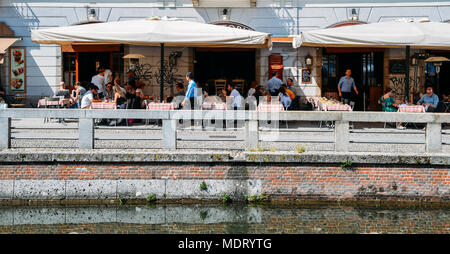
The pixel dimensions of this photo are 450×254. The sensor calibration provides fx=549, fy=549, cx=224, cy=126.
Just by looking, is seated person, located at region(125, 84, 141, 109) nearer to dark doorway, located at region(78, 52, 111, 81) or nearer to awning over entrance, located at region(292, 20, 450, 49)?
dark doorway, located at region(78, 52, 111, 81)

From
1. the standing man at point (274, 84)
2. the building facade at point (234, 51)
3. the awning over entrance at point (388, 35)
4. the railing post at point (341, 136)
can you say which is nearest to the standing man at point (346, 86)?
the building facade at point (234, 51)

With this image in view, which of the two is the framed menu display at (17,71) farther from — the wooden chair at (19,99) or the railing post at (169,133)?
the railing post at (169,133)

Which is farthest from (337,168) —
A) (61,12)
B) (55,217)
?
(61,12)

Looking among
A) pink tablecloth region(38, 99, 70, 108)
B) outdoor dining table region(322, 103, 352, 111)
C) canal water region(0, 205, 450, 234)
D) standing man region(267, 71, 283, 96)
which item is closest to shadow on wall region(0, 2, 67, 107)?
pink tablecloth region(38, 99, 70, 108)

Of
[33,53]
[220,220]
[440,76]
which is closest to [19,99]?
[33,53]

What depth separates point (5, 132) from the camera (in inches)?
394

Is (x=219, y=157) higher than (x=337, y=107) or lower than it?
lower

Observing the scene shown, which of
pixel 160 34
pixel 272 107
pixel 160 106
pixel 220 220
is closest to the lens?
pixel 220 220

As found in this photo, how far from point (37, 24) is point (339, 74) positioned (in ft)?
33.5

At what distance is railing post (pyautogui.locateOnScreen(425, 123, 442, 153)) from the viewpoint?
388 inches

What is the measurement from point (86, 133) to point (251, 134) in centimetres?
302

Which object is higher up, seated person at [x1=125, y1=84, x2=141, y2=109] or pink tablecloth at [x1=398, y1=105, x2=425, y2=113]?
seated person at [x1=125, y1=84, x2=141, y2=109]

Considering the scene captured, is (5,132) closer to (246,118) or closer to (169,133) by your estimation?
(169,133)

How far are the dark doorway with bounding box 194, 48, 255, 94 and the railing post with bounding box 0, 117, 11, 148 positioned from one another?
363 inches
